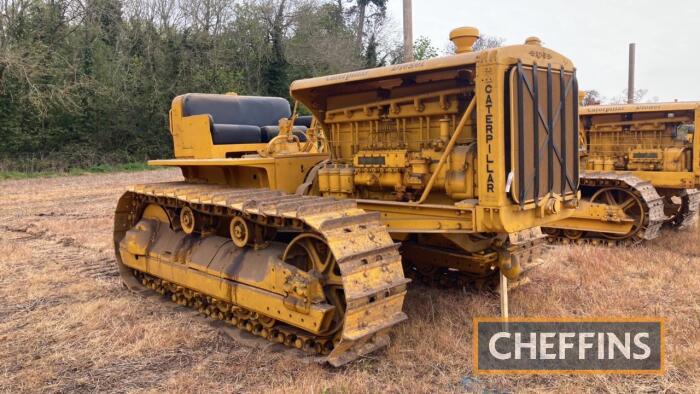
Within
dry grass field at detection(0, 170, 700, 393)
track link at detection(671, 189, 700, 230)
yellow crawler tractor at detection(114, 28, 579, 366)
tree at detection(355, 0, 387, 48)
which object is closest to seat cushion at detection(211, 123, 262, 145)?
yellow crawler tractor at detection(114, 28, 579, 366)

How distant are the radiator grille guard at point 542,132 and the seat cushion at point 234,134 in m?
3.86

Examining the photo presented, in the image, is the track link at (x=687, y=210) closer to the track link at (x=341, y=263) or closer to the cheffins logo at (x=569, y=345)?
the cheffins logo at (x=569, y=345)

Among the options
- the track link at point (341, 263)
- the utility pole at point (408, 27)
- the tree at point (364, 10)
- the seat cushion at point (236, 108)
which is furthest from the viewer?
the tree at point (364, 10)

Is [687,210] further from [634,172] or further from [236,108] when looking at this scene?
[236,108]

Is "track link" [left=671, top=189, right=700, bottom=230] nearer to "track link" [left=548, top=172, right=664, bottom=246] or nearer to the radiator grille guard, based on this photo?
"track link" [left=548, top=172, right=664, bottom=246]

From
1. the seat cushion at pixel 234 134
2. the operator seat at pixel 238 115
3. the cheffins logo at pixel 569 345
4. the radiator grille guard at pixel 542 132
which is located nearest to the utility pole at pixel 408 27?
the operator seat at pixel 238 115

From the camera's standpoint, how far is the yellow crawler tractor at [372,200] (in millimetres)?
4395

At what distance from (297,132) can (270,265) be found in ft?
10.3

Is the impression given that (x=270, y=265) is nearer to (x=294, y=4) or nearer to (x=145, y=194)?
(x=145, y=194)

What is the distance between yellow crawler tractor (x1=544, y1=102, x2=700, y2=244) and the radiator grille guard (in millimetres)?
4488

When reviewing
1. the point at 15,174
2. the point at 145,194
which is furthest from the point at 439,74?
the point at 15,174

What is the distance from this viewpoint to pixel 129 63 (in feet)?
89.2

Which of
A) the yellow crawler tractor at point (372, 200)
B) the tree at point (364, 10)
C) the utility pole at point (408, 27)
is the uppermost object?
the tree at point (364, 10)

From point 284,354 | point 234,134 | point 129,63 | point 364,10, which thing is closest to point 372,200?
point 284,354
